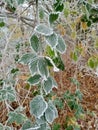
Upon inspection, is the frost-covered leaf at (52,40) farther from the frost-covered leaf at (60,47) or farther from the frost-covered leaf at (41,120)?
the frost-covered leaf at (41,120)

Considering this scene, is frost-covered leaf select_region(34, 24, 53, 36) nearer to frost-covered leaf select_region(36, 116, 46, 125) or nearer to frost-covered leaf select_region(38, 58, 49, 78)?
frost-covered leaf select_region(38, 58, 49, 78)

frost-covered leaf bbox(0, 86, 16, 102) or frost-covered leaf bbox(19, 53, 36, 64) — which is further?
frost-covered leaf bbox(0, 86, 16, 102)

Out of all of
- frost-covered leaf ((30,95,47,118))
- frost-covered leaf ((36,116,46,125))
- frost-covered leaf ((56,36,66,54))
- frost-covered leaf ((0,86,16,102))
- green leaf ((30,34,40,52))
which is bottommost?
frost-covered leaf ((0,86,16,102))

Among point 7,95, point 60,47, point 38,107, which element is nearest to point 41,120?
point 38,107

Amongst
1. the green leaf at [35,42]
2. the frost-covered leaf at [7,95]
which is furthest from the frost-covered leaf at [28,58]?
the frost-covered leaf at [7,95]

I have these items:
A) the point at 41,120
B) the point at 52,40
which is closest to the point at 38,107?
the point at 41,120

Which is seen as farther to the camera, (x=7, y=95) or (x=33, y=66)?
(x=7, y=95)

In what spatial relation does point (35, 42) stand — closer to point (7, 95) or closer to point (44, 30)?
point (44, 30)

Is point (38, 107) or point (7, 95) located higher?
point (38, 107)

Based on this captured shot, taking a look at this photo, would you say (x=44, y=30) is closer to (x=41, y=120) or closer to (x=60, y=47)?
(x=60, y=47)

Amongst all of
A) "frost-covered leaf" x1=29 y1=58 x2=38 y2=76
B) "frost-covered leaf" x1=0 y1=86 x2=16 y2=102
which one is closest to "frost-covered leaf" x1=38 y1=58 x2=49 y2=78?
"frost-covered leaf" x1=29 y1=58 x2=38 y2=76

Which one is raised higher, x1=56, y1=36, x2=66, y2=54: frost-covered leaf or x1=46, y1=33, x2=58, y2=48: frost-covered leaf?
x1=46, y1=33, x2=58, y2=48: frost-covered leaf

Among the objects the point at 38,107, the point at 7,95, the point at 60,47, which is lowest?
the point at 7,95

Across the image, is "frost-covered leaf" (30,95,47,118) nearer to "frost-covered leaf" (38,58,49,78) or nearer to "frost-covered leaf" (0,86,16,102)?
"frost-covered leaf" (38,58,49,78)
